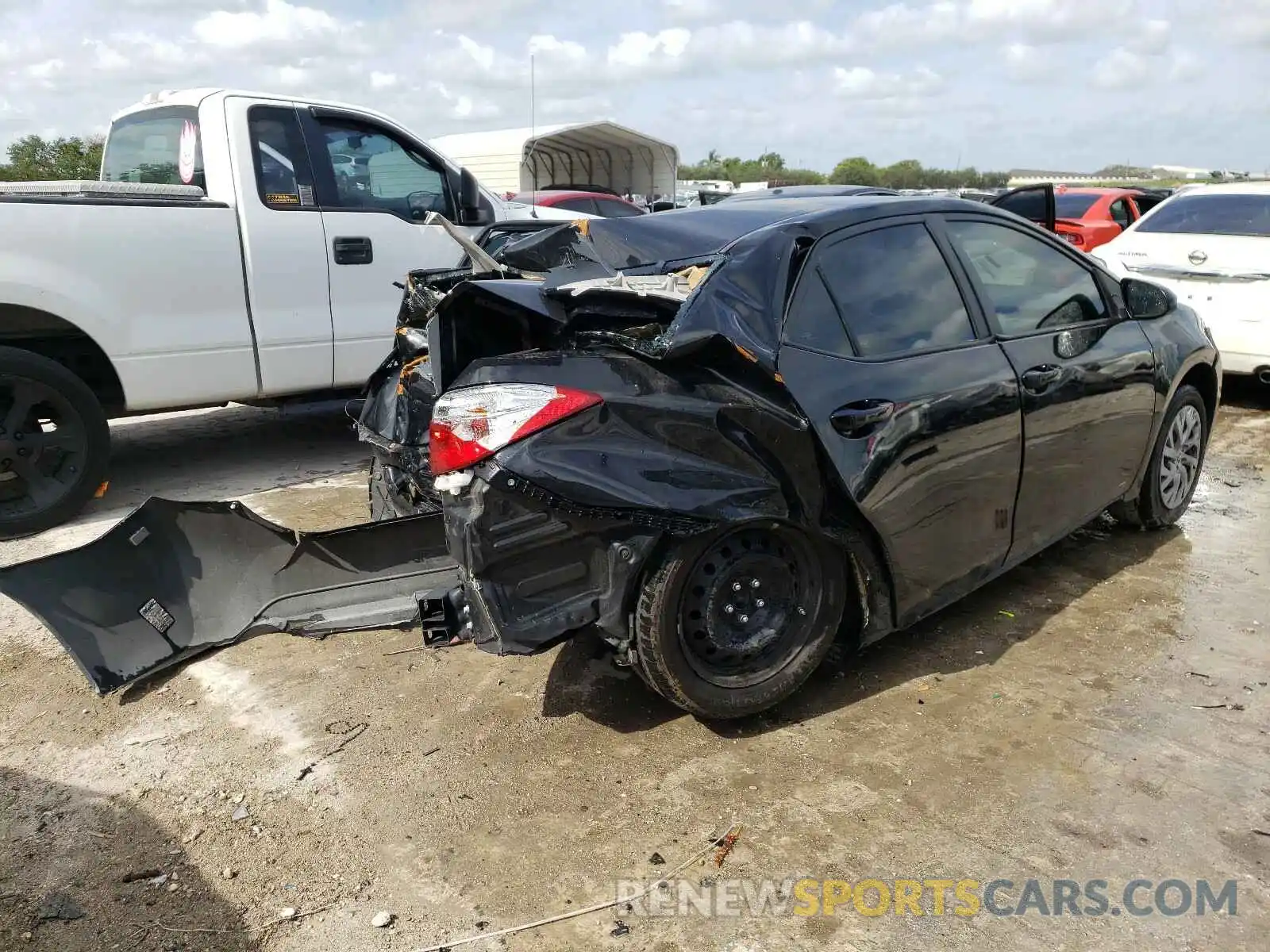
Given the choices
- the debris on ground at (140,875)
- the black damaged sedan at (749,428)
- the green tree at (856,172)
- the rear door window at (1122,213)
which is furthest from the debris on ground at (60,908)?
the green tree at (856,172)

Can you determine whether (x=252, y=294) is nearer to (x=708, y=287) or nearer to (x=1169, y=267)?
(x=708, y=287)

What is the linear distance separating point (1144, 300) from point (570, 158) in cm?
2173

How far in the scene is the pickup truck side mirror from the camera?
677 centimetres

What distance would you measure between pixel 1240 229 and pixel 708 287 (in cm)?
697

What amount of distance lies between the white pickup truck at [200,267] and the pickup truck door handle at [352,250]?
0.04 feet

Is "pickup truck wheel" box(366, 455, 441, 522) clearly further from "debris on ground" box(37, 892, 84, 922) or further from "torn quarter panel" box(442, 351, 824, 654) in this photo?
"debris on ground" box(37, 892, 84, 922)

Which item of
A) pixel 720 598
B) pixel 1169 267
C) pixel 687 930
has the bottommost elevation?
pixel 687 930

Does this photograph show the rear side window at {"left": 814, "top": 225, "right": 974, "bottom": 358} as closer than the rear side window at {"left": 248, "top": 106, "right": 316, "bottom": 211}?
Yes

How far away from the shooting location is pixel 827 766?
3.08m

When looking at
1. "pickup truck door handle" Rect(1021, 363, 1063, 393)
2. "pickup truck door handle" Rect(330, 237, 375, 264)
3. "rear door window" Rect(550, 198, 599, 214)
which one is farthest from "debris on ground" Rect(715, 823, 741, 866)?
"rear door window" Rect(550, 198, 599, 214)

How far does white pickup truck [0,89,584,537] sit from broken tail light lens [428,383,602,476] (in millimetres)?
3301

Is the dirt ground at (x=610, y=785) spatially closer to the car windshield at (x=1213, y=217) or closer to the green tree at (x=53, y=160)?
the car windshield at (x=1213, y=217)

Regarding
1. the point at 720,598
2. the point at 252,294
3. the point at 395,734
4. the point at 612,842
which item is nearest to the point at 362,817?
the point at 395,734

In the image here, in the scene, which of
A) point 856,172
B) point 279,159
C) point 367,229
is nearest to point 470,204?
point 367,229
